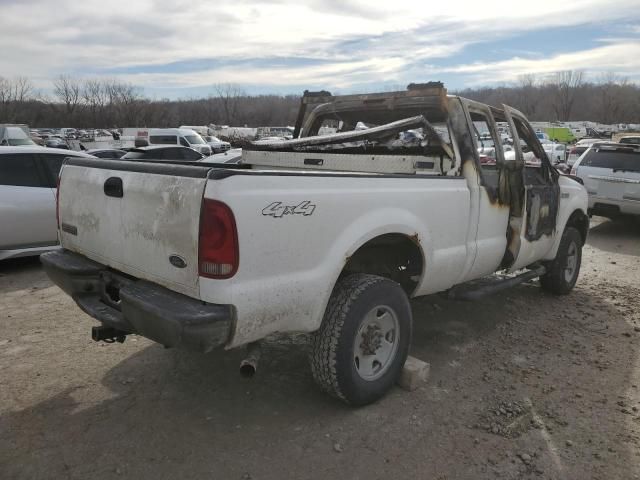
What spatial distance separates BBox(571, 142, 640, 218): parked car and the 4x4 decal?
864 cm

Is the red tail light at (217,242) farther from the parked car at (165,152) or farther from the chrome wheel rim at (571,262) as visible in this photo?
the parked car at (165,152)

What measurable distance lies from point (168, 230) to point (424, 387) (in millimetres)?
2102

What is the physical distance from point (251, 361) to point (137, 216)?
1025 mm

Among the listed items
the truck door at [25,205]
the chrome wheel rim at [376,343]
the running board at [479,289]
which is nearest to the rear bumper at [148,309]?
the chrome wheel rim at [376,343]

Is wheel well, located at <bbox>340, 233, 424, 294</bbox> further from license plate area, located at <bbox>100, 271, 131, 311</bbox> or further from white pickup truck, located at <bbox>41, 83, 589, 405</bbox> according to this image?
license plate area, located at <bbox>100, 271, 131, 311</bbox>

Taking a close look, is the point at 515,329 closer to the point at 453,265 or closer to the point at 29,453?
the point at 453,265

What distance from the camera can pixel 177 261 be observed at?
8.82ft

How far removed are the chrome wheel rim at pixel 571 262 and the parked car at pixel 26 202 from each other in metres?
6.19

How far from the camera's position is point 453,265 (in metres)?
3.93

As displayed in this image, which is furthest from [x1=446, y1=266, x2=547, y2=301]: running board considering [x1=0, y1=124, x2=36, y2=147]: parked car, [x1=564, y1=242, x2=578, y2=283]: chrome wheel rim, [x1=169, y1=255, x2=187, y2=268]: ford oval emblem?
[x1=0, y1=124, x2=36, y2=147]: parked car

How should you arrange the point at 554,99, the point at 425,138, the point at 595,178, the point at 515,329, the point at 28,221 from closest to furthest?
the point at 425,138
the point at 515,329
the point at 28,221
the point at 595,178
the point at 554,99

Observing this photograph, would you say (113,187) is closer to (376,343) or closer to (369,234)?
(369,234)

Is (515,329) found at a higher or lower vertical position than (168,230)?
lower

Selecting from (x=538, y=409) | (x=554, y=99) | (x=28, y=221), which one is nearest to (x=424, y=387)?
(x=538, y=409)
